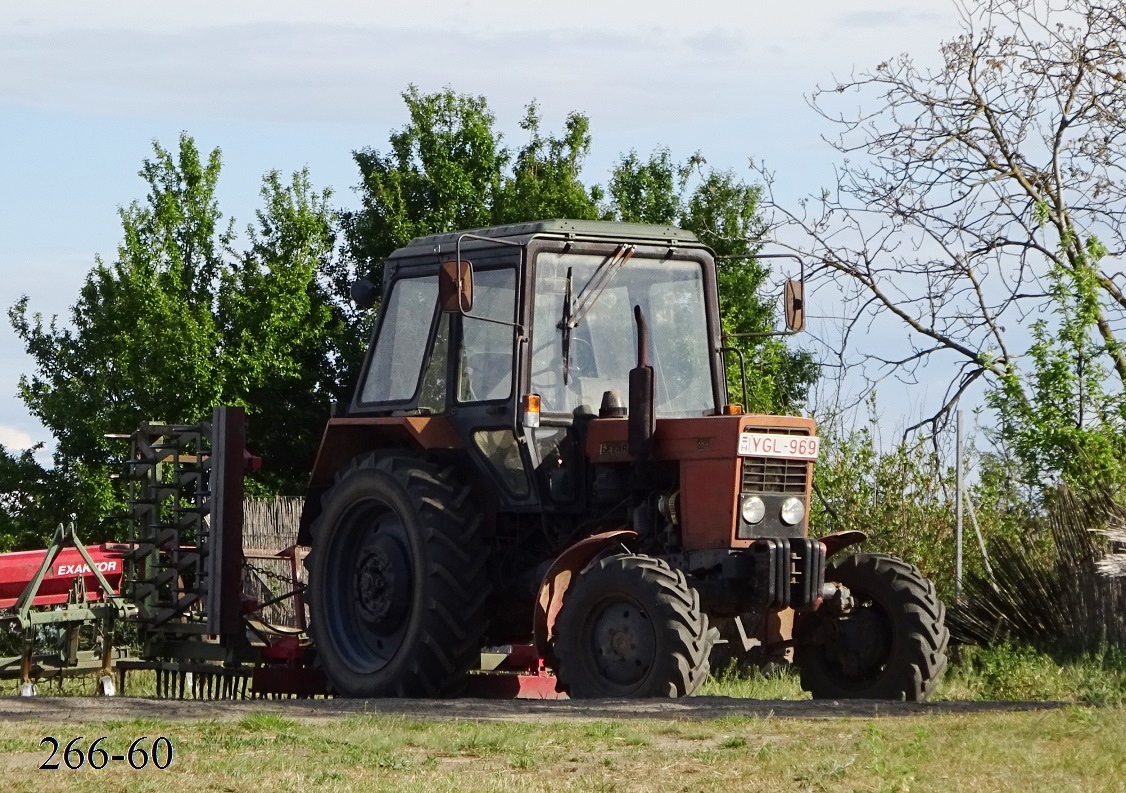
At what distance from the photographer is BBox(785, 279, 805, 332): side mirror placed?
10570 mm

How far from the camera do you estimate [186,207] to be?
28.5m

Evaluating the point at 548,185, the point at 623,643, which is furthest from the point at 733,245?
the point at 623,643

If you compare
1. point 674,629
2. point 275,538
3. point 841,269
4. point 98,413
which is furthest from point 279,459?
point 674,629

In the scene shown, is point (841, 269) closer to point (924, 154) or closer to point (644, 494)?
point (924, 154)

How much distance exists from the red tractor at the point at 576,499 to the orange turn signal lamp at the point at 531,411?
12 mm

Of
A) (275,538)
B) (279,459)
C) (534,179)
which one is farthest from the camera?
(534,179)

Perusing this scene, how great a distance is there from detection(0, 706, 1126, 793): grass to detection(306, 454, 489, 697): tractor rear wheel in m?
2.03

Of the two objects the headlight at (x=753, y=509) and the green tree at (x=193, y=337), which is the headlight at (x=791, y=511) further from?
the green tree at (x=193, y=337)

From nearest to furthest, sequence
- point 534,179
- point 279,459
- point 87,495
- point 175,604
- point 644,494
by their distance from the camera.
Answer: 1. point 644,494
2. point 175,604
3. point 87,495
4. point 279,459
5. point 534,179

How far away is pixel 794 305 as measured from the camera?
10602mm

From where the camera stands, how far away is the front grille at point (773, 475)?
988 centimetres

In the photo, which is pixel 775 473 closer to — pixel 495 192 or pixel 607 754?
pixel 607 754

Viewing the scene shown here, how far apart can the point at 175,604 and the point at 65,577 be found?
1.76 m

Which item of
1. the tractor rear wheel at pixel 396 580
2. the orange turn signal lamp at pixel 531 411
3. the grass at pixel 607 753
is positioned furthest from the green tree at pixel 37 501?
the grass at pixel 607 753
